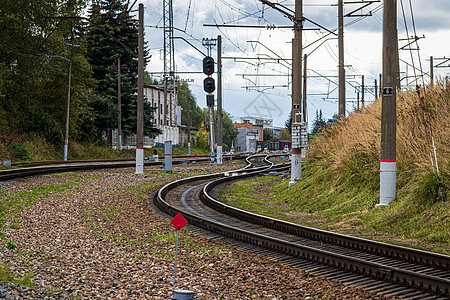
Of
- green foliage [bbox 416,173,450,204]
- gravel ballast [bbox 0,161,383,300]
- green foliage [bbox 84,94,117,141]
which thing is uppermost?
green foliage [bbox 84,94,117,141]

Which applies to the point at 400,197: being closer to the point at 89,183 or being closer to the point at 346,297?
the point at 346,297

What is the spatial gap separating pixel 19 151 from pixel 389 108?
29356mm

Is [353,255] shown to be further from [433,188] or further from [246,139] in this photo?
[246,139]

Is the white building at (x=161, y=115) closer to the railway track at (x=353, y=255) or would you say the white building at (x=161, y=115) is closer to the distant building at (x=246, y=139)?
the distant building at (x=246, y=139)

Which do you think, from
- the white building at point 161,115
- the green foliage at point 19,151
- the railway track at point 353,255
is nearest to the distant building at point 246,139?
the white building at point 161,115

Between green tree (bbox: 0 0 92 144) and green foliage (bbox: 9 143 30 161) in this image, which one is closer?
green foliage (bbox: 9 143 30 161)

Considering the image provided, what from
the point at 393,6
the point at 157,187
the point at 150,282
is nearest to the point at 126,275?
the point at 150,282

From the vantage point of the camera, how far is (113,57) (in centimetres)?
5775

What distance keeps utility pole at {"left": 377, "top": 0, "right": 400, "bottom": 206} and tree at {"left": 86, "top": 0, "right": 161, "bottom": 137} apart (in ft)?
152

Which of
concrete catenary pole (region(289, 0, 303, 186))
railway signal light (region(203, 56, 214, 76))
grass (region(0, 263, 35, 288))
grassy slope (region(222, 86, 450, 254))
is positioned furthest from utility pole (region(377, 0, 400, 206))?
railway signal light (region(203, 56, 214, 76))

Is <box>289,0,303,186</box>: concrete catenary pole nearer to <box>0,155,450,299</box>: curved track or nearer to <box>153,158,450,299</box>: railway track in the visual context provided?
<box>0,155,450,299</box>: curved track

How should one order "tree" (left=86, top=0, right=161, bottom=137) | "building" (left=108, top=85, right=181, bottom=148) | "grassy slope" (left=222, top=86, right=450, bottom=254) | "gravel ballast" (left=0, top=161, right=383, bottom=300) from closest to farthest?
"gravel ballast" (left=0, top=161, right=383, bottom=300), "grassy slope" (left=222, top=86, right=450, bottom=254), "tree" (left=86, top=0, right=161, bottom=137), "building" (left=108, top=85, right=181, bottom=148)

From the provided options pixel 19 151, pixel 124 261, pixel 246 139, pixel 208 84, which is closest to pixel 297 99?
pixel 208 84

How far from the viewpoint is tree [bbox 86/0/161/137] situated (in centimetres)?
5856
